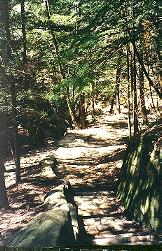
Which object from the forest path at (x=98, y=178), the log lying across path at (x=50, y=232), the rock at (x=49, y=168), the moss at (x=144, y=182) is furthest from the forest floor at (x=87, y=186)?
the log lying across path at (x=50, y=232)

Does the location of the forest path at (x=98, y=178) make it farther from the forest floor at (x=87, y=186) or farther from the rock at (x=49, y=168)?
the rock at (x=49, y=168)

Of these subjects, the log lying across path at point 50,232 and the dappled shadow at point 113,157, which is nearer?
the log lying across path at point 50,232

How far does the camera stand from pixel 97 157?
1727cm

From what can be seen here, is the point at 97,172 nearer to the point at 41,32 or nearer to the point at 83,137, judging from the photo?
the point at 83,137

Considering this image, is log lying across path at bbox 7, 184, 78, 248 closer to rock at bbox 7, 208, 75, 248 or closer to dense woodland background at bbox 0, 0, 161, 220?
rock at bbox 7, 208, 75, 248

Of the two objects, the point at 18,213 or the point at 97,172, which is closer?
the point at 18,213

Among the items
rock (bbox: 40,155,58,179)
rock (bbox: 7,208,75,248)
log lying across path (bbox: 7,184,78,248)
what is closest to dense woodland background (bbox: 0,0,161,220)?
rock (bbox: 40,155,58,179)

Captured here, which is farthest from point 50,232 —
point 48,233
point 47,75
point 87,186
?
point 47,75

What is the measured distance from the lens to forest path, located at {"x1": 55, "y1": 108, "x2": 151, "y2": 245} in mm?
9201

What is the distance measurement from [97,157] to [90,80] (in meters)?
7.14

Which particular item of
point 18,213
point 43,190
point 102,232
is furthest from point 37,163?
point 102,232

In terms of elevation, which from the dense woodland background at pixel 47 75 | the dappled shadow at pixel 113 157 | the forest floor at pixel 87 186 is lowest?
the forest floor at pixel 87 186

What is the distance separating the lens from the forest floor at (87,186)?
943 centimetres

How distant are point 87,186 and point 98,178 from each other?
853mm
